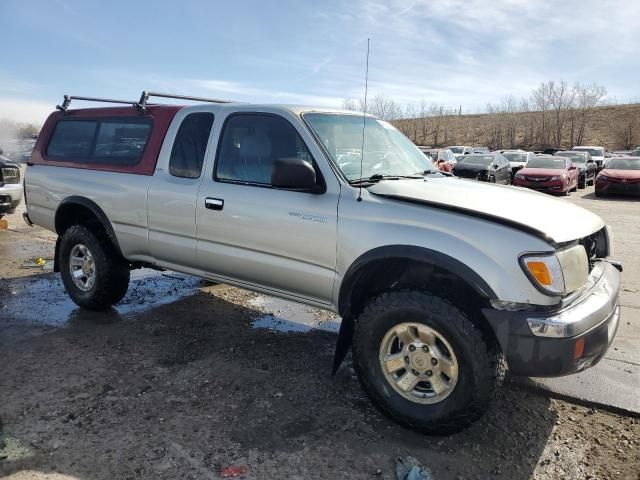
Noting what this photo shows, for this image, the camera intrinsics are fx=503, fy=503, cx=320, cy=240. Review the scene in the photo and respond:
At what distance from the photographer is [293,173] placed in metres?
3.20

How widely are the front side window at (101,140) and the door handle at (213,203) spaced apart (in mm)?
1042

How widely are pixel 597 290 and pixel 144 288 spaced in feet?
15.7

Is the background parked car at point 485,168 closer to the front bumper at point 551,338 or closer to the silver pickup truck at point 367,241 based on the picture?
the silver pickup truck at point 367,241

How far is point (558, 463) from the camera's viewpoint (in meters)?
2.81

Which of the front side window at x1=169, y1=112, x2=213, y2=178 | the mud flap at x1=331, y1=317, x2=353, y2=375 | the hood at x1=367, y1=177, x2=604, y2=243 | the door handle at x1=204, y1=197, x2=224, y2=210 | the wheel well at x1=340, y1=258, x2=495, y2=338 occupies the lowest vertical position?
the mud flap at x1=331, y1=317, x2=353, y2=375

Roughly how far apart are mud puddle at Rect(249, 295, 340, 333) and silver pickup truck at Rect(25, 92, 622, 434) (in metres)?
1.07

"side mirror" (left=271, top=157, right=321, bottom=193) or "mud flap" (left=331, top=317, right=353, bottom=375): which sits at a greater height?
"side mirror" (left=271, top=157, right=321, bottom=193)

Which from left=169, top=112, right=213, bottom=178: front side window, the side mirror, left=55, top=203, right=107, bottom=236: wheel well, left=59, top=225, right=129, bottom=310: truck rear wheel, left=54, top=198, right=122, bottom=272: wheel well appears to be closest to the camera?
the side mirror

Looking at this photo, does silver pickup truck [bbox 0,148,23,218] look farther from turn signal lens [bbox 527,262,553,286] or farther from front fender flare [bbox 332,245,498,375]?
turn signal lens [bbox 527,262,553,286]

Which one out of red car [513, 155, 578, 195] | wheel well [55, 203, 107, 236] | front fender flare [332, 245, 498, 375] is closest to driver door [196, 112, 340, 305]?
front fender flare [332, 245, 498, 375]

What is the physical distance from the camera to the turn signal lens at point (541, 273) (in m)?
2.62

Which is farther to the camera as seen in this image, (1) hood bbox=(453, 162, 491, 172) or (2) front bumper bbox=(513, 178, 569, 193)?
(1) hood bbox=(453, 162, 491, 172)

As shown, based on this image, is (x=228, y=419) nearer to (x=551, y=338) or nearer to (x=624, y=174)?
(x=551, y=338)

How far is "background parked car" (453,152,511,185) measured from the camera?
17919 mm
